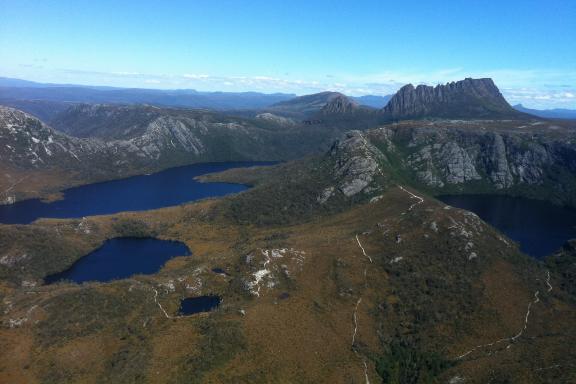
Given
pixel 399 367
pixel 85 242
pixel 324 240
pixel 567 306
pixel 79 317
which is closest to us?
pixel 399 367

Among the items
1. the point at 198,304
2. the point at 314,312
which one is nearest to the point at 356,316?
the point at 314,312

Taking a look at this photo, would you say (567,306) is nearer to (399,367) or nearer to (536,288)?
(536,288)

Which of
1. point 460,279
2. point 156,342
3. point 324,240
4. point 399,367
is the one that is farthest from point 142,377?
point 460,279

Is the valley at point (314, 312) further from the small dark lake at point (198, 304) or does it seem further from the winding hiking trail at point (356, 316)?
the small dark lake at point (198, 304)

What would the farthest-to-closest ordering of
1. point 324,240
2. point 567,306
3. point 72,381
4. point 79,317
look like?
point 324,240
point 567,306
point 79,317
point 72,381

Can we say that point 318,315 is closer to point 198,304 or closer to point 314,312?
point 314,312

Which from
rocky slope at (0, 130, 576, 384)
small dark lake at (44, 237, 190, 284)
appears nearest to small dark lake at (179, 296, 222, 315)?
rocky slope at (0, 130, 576, 384)

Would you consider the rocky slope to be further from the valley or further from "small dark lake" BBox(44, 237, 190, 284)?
"small dark lake" BBox(44, 237, 190, 284)
